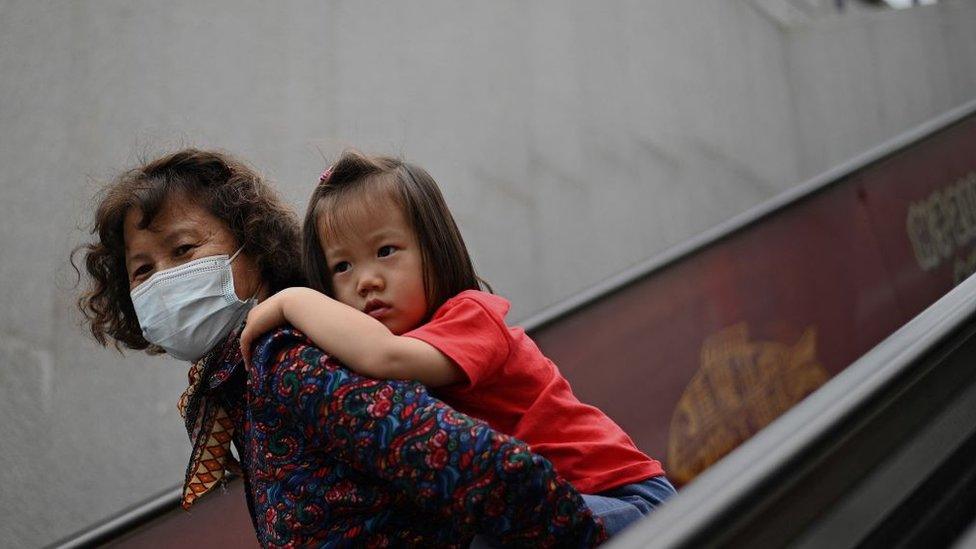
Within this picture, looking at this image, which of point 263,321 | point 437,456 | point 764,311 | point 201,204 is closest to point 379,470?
point 437,456

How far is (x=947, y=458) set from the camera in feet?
4.55

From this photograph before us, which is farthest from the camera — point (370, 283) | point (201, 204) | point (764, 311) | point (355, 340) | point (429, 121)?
point (429, 121)

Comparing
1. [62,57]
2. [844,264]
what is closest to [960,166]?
[844,264]

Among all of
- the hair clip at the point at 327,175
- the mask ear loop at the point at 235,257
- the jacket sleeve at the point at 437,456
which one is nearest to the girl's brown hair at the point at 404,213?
the hair clip at the point at 327,175

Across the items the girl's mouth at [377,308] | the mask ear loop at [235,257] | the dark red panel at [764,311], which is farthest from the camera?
the dark red panel at [764,311]

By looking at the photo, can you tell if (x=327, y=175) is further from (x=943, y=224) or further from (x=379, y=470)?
(x=943, y=224)

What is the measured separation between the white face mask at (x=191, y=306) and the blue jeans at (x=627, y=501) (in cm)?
68

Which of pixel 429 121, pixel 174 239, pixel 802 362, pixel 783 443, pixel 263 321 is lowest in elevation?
pixel 802 362

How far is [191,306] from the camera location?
146 centimetres

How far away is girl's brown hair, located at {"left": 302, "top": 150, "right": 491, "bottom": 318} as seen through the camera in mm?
1467

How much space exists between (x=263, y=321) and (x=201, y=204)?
1.15 ft

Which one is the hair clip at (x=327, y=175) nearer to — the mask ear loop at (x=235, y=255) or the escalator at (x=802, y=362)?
the mask ear loop at (x=235, y=255)

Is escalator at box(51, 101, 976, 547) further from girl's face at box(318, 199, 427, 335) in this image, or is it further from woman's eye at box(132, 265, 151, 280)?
woman's eye at box(132, 265, 151, 280)

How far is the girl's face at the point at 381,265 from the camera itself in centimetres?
142
